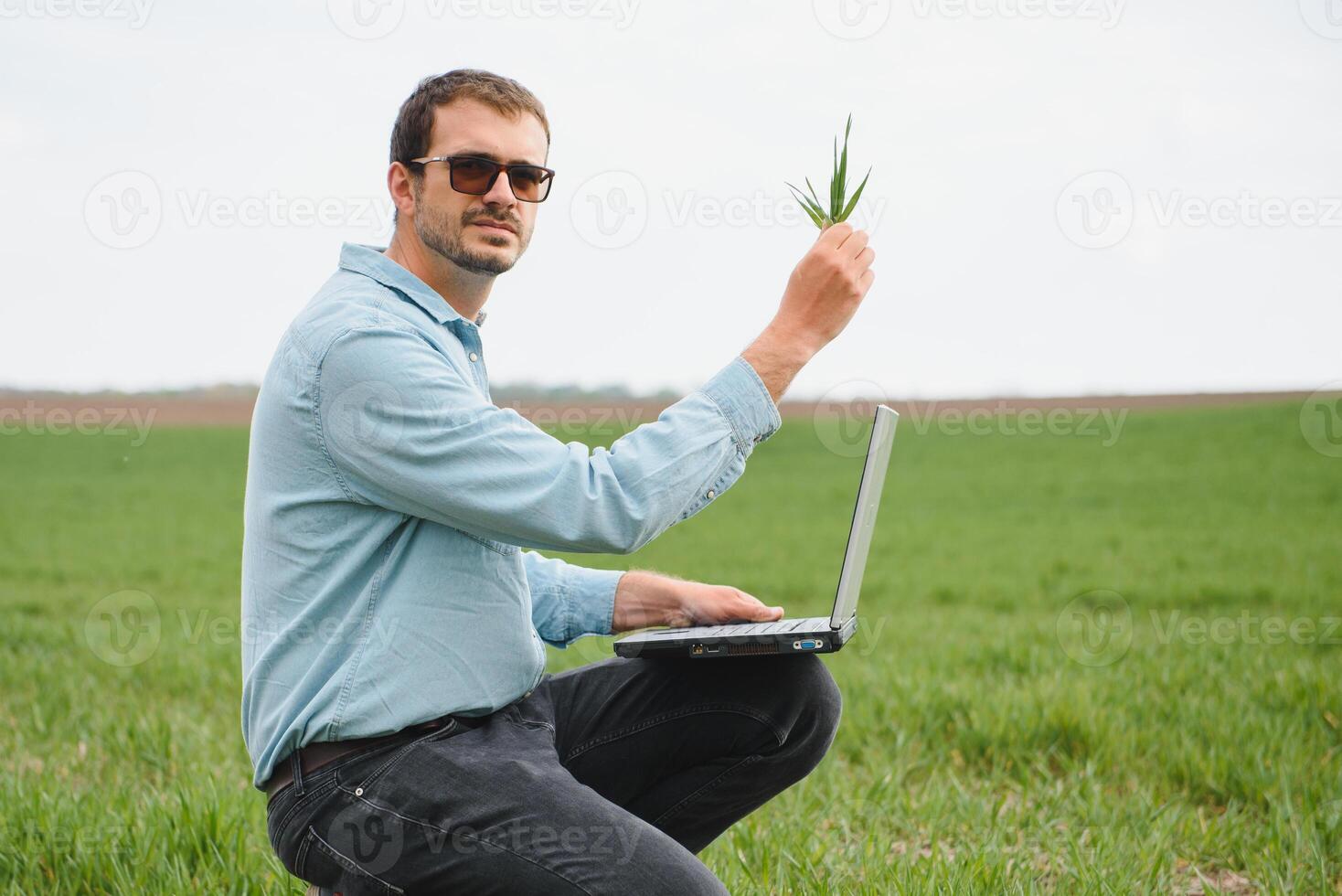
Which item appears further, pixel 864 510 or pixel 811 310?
pixel 864 510

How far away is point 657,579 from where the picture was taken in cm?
324

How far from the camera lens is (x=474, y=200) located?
2922 mm

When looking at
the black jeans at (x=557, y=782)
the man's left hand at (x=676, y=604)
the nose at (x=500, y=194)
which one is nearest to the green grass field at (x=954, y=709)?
the black jeans at (x=557, y=782)

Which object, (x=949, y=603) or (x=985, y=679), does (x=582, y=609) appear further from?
(x=949, y=603)

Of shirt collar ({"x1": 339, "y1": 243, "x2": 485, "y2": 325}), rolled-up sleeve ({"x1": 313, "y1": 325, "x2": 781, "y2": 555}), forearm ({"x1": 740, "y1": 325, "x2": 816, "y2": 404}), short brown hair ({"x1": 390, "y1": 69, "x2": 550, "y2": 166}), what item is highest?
short brown hair ({"x1": 390, "y1": 69, "x2": 550, "y2": 166})

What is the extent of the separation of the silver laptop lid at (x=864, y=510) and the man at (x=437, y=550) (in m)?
0.30

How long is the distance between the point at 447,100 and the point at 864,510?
1.38 m

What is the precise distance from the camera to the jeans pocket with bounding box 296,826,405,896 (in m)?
2.43

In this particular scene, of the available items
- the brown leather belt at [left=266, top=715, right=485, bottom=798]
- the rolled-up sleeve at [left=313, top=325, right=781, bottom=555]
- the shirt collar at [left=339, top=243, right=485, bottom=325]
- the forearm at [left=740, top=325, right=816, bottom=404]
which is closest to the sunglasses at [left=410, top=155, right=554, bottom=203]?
the shirt collar at [left=339, top=243, right=485, bottom=325]

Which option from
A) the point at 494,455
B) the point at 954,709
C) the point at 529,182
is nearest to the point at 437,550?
the point at 494,455

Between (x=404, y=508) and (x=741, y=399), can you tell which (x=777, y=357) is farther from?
(x=404, y=508)

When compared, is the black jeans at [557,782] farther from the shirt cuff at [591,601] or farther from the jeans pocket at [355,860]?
the shirt cuff at [591,601]

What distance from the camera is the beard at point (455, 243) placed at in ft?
9.52

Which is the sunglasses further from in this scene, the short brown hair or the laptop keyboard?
the laptop keyboard
